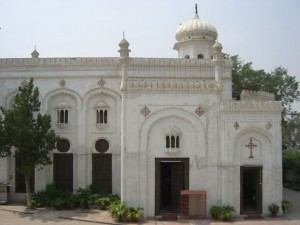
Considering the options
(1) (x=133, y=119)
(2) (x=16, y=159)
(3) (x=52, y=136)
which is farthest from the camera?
(2) (x=16, y=159)

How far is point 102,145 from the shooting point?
16891 millimetres

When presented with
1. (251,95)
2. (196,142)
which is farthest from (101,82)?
(251,95)

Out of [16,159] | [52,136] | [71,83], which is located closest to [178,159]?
[52,136]

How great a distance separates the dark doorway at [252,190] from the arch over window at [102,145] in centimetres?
616

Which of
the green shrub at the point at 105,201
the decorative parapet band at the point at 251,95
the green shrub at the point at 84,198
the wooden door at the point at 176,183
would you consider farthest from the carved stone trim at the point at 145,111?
the decorative parapet band at the point at 251,95

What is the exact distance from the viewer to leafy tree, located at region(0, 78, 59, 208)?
47.5 feet

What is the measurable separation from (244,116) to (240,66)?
49.8 feet

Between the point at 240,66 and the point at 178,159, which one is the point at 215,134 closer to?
the point at 178,159

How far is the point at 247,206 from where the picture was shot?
49.7 ft

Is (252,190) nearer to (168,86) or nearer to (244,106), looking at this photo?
(244,106)

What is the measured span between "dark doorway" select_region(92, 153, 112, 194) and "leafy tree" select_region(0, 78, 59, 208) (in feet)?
8.12

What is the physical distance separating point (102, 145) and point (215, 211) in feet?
20.0

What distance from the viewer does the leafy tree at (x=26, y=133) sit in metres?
14.5

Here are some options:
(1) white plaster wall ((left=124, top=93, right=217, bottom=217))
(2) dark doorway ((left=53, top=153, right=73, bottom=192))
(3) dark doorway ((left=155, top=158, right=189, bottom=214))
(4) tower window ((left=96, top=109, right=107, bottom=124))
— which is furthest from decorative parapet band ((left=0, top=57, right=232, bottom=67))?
(3) dark doorway ((left=155, top=158, right=189, bottom=214))
